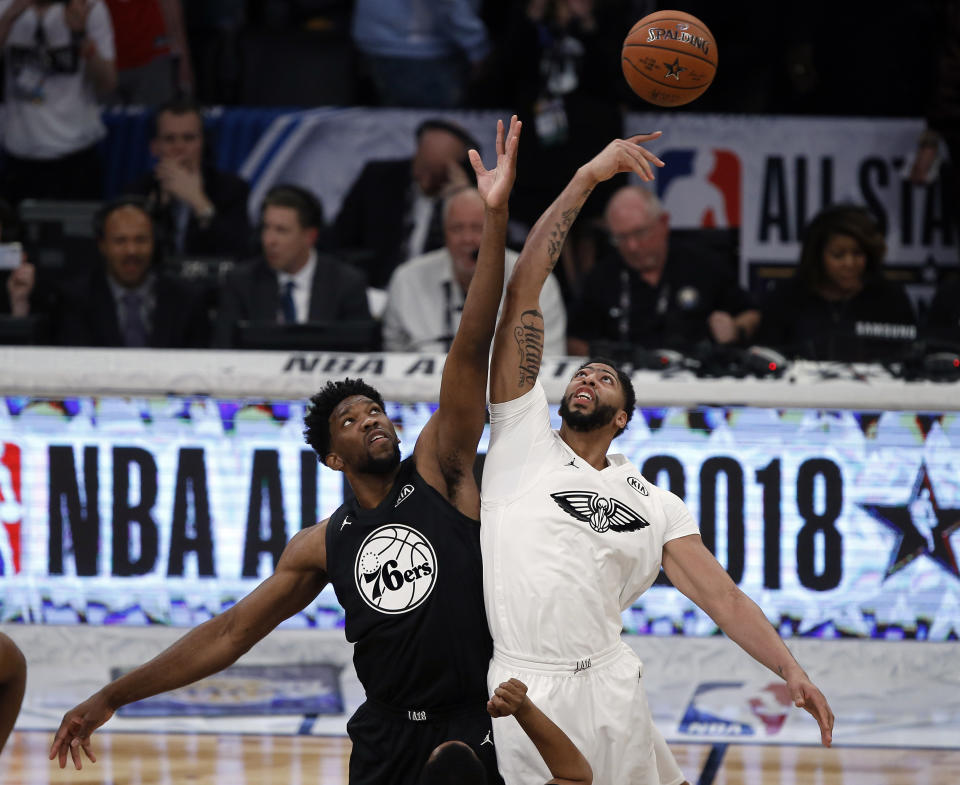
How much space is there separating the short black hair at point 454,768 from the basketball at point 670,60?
231cm

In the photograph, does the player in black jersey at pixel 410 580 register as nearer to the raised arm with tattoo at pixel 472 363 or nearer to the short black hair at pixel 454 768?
the raised arm with tattoo at pixel 472 363

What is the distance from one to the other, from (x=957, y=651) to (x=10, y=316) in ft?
14.5

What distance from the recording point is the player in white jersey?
14.4 feet

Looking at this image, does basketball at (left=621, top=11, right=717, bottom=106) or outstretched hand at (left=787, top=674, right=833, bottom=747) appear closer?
outstretched hand at (left=787, top=674, right=833, bottom=747)

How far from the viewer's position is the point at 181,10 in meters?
9.32

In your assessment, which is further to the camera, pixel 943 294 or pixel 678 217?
pixel 678 217

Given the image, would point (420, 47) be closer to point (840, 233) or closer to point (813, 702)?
point (840, 233)

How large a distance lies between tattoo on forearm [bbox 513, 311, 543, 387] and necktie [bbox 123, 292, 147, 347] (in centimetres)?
331

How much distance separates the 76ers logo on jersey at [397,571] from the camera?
4434 mm

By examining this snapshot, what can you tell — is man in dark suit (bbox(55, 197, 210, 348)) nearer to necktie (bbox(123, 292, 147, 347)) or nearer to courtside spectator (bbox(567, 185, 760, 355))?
necktie (bbox(123, 292, 147, 347))

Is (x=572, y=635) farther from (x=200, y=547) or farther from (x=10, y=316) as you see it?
(x=10, y=316)

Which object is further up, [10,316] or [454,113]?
[454,113]

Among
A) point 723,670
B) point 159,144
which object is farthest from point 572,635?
point 159,144

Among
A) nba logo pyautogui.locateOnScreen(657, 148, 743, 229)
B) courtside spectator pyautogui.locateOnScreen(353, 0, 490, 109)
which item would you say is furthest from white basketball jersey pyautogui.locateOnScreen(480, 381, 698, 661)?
courtside spectator pyautogui.locateOnScreen(353, 0, 490, 109)
